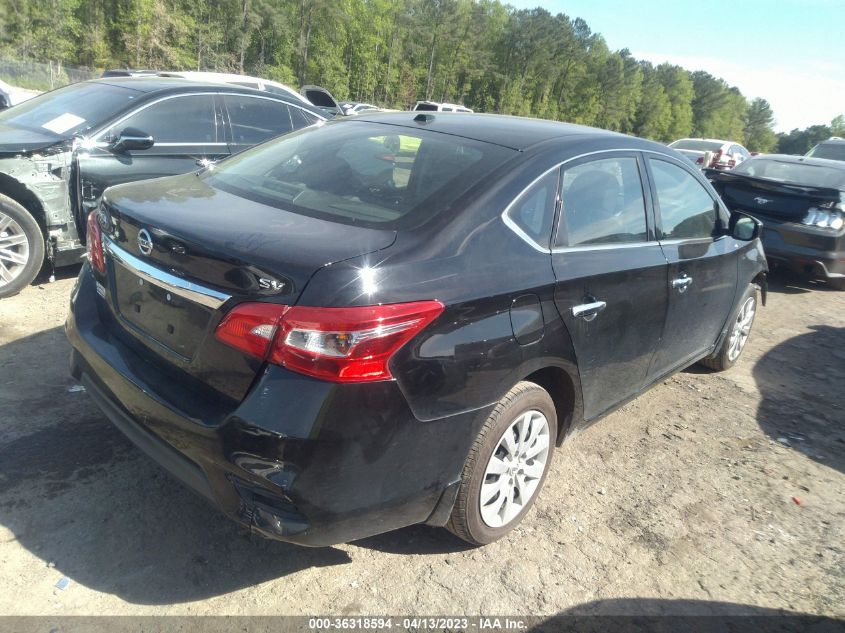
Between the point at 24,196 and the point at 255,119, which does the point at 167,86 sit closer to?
the point at 255,119

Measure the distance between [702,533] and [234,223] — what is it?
102 inches

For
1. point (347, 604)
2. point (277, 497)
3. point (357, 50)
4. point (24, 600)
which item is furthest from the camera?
point (357, 50)

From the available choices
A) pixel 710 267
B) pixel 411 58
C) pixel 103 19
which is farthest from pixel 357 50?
pixel 710 267

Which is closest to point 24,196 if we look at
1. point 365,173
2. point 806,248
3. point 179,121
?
point 179,121

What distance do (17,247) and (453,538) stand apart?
4.12 metres

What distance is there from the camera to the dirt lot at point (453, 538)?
97.5 inches

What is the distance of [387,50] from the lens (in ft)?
224

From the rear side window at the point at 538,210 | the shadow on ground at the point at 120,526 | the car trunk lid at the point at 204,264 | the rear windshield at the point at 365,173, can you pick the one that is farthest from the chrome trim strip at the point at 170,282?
the rear side window at the point at 538,210

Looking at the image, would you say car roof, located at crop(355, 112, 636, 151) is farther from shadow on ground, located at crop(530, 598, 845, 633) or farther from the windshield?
the windshield

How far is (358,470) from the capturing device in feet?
7.05

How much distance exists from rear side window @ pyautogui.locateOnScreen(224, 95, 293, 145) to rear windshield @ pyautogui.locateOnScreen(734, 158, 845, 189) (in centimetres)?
588

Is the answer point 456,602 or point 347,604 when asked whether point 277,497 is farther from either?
point 456,602

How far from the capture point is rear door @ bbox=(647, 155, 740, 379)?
3.65m

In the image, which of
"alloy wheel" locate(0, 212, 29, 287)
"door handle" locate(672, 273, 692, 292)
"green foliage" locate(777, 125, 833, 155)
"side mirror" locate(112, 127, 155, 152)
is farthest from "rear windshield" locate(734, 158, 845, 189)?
"green foliage" locate(777, 125, 833, 155)
